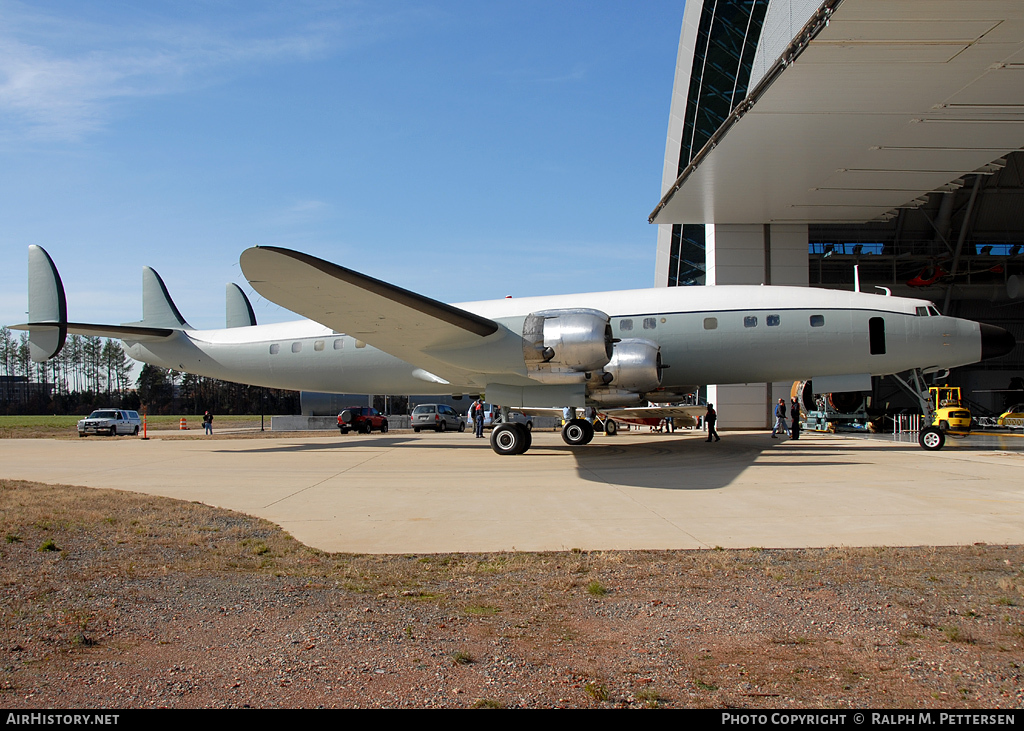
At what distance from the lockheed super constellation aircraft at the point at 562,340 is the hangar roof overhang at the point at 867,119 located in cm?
638

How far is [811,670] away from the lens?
11.2ft

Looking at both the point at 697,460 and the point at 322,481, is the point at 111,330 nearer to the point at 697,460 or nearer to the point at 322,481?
the point at 322,481

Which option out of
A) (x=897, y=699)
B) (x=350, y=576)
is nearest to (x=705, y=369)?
(x=350, y=576)

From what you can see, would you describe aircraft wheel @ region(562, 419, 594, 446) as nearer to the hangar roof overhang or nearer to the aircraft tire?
the aircraft tire

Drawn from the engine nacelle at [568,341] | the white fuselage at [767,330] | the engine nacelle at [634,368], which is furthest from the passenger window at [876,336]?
the engine nacelle at [568,341]

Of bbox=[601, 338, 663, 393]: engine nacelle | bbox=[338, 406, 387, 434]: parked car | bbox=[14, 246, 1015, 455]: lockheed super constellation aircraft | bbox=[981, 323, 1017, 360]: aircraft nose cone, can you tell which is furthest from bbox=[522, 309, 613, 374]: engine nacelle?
bbox=[338, 406, 387, 434]: parked car

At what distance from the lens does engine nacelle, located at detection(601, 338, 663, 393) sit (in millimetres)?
15320

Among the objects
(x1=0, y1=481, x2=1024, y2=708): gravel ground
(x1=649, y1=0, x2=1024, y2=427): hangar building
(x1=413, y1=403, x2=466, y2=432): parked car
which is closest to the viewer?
(x1=0, y1=481, x2=1024, y2=708): gravel ground

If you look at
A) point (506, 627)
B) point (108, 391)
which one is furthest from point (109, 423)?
point (108, 391)

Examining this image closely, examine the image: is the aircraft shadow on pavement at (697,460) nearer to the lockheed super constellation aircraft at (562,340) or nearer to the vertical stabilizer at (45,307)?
the lockheed super constellation aircraft at (562,340)

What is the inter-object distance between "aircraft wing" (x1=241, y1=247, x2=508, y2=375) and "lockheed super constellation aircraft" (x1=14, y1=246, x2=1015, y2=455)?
0.04 metres

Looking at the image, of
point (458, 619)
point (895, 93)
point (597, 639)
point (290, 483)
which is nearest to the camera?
point (597, 639)

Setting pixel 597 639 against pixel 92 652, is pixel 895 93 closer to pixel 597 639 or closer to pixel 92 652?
pixel 597 639
